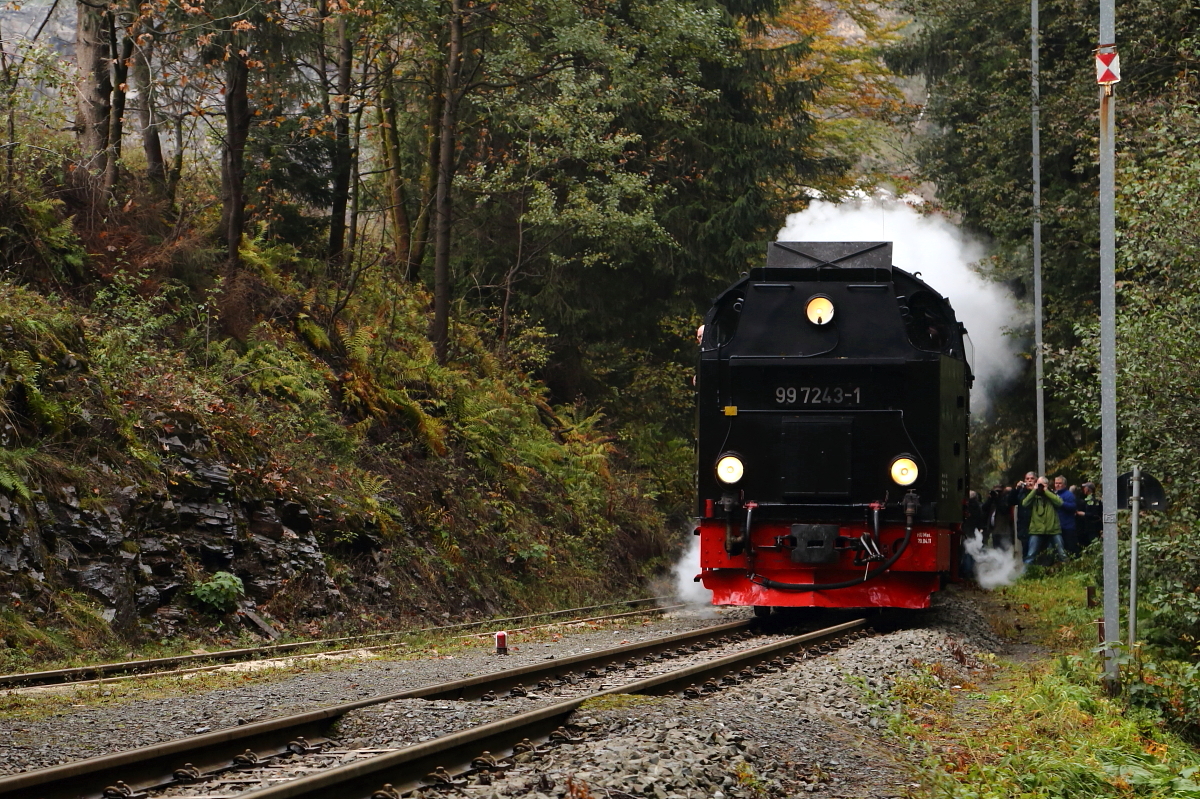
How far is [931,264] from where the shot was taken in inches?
878

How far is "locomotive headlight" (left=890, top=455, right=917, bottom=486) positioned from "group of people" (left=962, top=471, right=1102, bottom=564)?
832cm

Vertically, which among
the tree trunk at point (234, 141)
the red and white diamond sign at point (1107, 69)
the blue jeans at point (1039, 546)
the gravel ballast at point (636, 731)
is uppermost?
the tree trunk at point (234, 141)

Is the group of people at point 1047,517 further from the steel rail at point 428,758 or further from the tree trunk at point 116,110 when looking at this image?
the steel rail at point 428,758

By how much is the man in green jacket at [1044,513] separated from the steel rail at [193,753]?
14.5 meters

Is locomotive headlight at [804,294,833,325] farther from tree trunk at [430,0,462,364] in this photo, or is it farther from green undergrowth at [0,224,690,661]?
tree trunk at [430,0,462,364]

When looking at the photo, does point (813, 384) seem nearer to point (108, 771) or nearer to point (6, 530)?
point (6, 530)

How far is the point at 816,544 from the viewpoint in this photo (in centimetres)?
1292

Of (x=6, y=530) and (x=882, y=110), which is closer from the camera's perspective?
(x=6, y=530)

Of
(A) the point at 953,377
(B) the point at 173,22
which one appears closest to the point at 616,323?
(B) the point at 173,22

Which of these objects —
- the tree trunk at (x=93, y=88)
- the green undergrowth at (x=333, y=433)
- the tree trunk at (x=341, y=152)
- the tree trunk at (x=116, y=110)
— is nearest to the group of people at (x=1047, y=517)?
the green undergrowth at (x=333, y=433)

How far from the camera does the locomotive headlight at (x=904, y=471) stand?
12.9 meters

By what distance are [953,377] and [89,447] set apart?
8.97 metres

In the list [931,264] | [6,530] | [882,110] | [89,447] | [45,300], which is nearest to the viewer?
[6,530]

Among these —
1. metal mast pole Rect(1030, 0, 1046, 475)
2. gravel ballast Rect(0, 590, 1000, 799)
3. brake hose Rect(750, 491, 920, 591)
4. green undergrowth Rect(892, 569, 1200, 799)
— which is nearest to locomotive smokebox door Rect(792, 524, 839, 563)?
brake hose Rect(750, 491, 920, 591)
